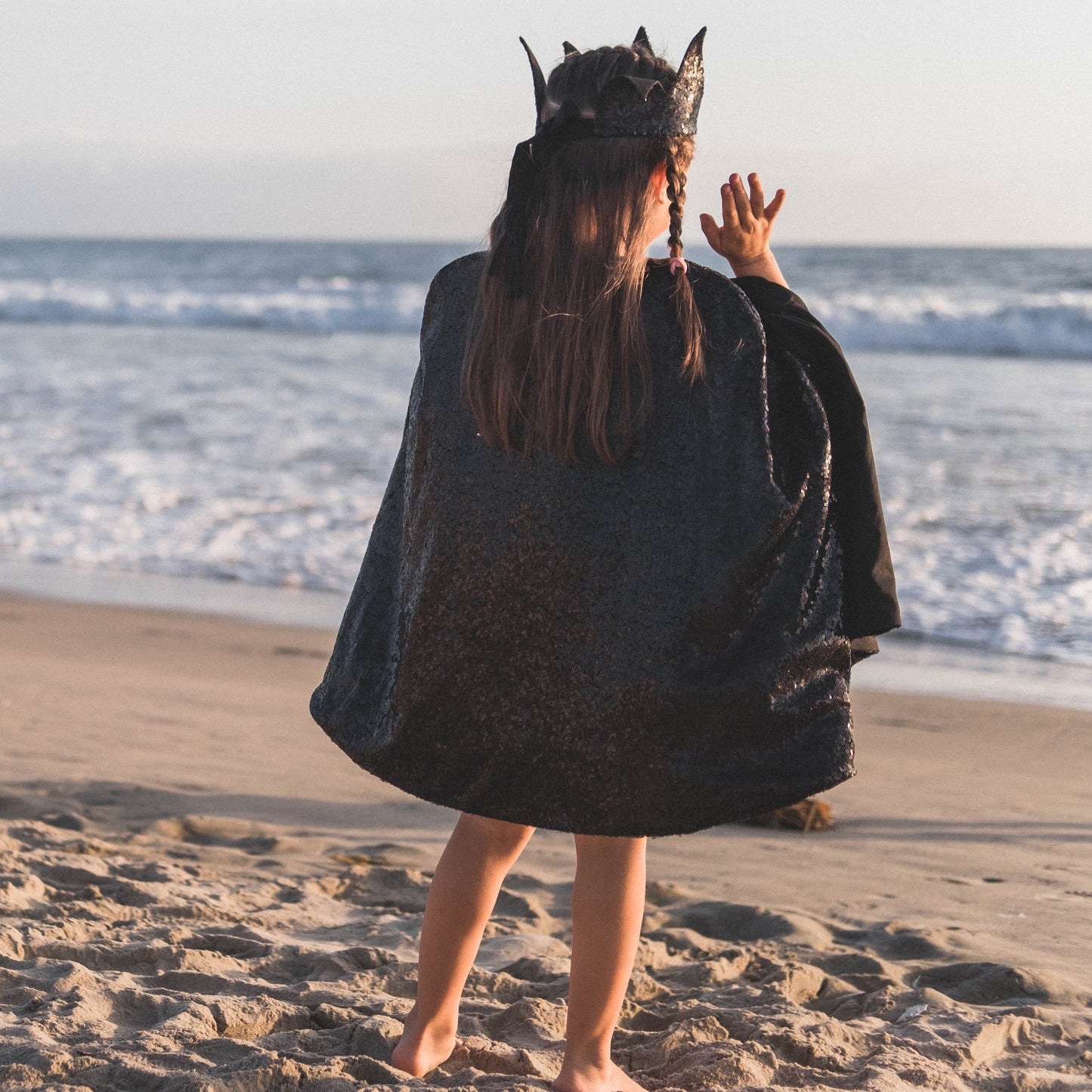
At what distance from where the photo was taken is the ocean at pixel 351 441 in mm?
7355

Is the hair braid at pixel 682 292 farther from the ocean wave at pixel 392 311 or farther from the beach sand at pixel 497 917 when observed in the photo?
the ocean wave at pixel 392 311

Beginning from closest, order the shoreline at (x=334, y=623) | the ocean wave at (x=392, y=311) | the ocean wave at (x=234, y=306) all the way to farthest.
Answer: the shoreline at (x=334, y=623)
the ocean wave at (x=392, y=311)
the ocean wave at (x=234, y=306)

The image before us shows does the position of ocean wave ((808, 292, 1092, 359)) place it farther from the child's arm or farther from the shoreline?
the child's arm

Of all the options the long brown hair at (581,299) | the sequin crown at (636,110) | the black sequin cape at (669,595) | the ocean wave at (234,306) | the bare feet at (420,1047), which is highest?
the ocean wave at (234,306)

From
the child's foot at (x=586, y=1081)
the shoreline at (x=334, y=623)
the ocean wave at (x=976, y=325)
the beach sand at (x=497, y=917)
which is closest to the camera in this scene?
the child's foot at (x=586, y=1081)

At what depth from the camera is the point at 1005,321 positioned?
20859mm

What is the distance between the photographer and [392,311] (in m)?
27.1

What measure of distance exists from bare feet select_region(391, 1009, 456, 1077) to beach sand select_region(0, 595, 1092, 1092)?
1.3 inches

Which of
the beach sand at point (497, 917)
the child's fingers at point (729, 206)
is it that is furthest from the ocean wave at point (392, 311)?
the child's fingers at point (729, 206)

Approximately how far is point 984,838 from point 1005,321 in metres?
18.5

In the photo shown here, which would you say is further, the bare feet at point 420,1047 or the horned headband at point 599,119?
the bare feet at point 420,1047

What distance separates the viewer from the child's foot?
7.29 feet

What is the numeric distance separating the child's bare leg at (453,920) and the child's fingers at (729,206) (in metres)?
1.07

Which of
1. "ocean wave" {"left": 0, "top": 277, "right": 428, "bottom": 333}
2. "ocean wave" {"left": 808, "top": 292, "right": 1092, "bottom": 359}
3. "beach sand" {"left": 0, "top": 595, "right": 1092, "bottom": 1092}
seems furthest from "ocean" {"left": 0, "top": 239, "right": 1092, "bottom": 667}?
"beach sand" {"left": 0, "top": 595, "right": 1092, "bottom": 1092}
